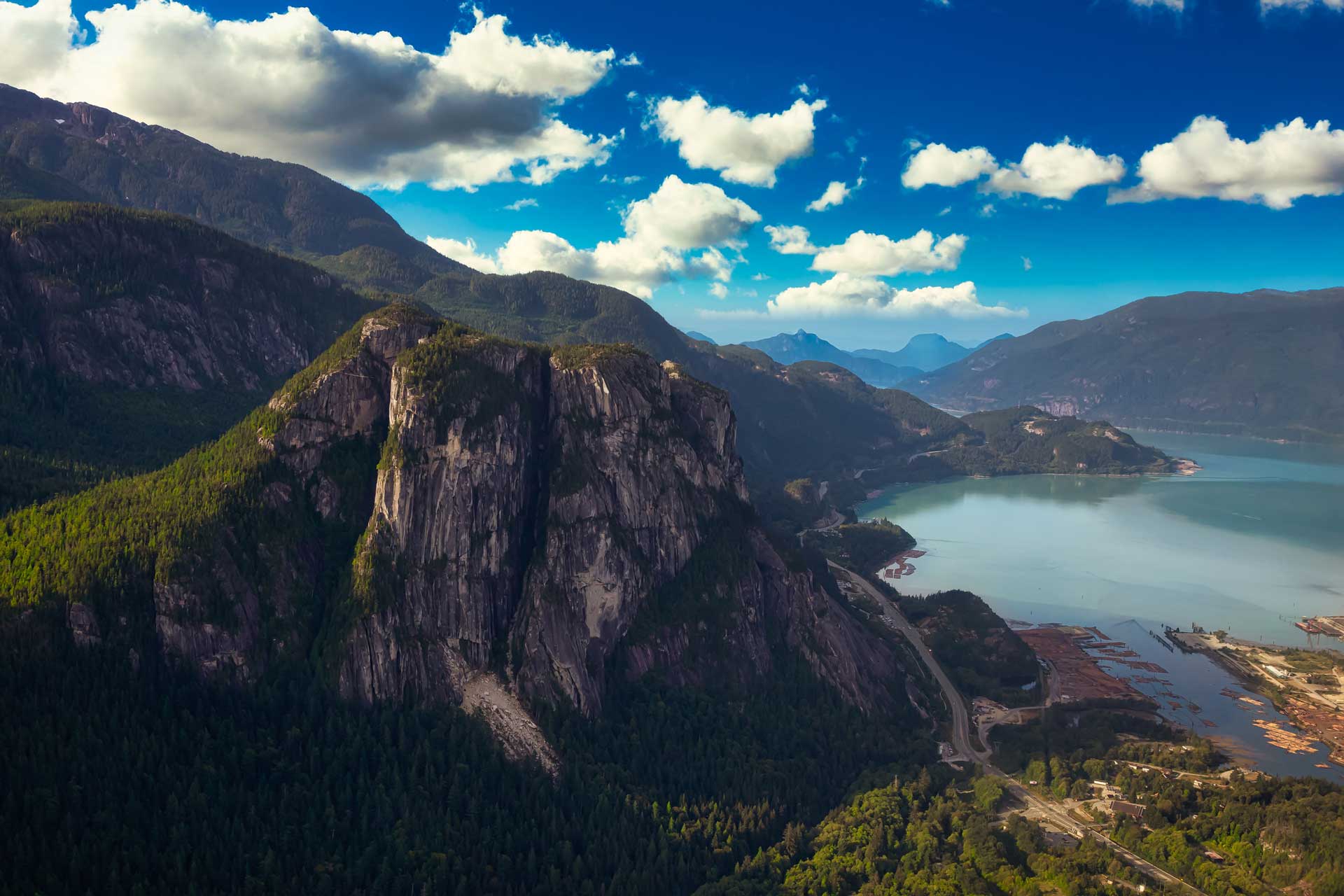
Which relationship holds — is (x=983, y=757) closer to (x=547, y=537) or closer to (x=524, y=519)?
(x=547, y=537)

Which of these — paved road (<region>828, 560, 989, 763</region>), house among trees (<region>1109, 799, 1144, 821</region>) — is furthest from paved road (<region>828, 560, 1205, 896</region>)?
house among trees (<region>1109, 799, 1144, 821</region>)

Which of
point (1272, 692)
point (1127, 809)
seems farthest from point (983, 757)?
point (1272, 692)

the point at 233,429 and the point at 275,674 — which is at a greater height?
the point at 233,429

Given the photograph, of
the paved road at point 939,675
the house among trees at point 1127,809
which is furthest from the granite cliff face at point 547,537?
the house among trees at point 1127,809

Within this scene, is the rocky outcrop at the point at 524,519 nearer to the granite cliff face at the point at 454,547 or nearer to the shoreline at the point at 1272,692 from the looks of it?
the granite cliff face at the point at 454,547

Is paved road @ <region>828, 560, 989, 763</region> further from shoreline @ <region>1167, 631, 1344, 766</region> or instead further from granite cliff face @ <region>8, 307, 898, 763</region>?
shoreline @ <region>1167, 631, 1344, 766</region>

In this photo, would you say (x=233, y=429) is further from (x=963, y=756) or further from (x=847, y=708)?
(x=963, y=756)

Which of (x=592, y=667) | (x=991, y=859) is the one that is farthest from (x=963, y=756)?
(x=592, y=667)
